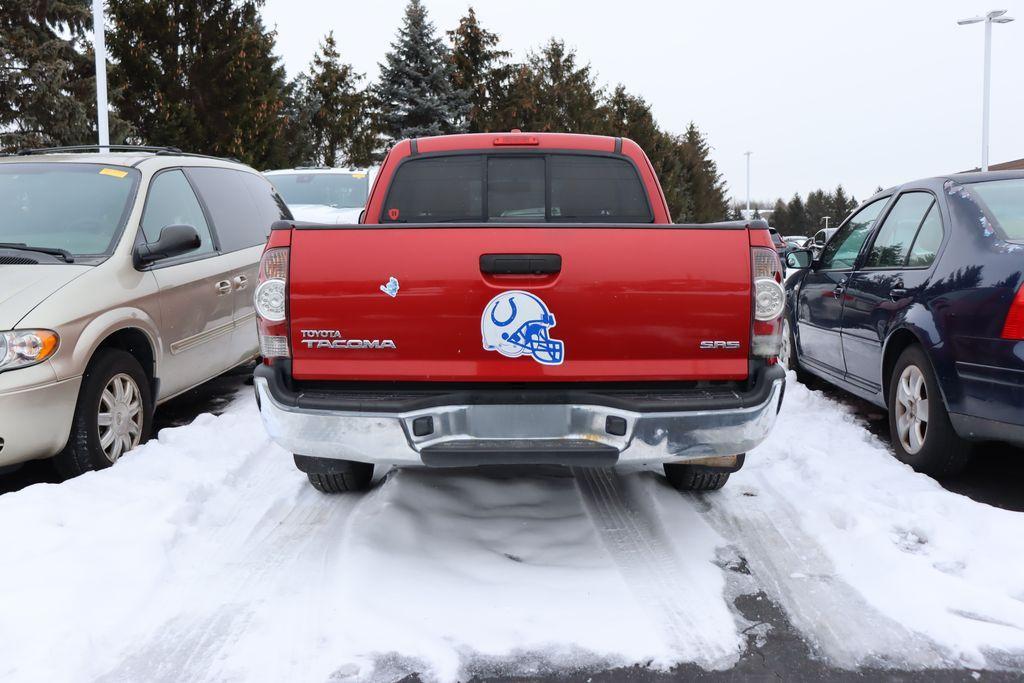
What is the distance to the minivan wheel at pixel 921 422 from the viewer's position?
4590mm

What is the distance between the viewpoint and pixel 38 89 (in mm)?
22672

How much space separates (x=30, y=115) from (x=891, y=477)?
80.8 ft

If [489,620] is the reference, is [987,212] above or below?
above

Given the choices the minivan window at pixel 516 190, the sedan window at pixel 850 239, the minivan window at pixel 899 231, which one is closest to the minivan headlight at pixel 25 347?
the minivan window at pixel 516 190

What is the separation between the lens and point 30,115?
23.0 meters

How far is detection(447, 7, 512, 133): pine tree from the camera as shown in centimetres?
4322

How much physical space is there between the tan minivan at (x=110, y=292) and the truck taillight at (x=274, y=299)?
1680 mm

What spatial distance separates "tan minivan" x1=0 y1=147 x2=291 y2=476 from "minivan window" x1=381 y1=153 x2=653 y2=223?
1652 millimetres

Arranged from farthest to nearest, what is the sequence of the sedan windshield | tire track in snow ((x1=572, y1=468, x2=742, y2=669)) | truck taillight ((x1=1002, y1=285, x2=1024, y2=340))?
the sedan windshield < truck taillight ((x1=1002, y1=285, x2=1024, y2=340)) < tire track in snow ((x1=572, y1=468, x2=742, y2=669))

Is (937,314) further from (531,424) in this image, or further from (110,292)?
(110,292)

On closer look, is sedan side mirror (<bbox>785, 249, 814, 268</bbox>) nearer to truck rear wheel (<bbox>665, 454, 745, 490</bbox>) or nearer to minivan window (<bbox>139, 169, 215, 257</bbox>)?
truck rear wheel (<bbox>665, 454, 745, 490</bbox>)

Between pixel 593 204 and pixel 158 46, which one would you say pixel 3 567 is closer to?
pixel 593 204

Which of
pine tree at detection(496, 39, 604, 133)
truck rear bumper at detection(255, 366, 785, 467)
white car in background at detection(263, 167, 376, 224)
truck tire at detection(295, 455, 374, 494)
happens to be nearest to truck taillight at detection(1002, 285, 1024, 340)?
truck rear bumper at detection(255, 366, 785, 467)

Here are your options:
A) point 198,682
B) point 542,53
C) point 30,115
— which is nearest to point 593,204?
Result: point 198,682
